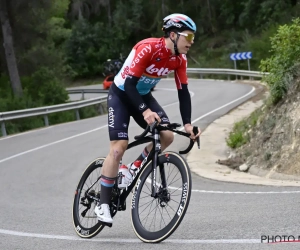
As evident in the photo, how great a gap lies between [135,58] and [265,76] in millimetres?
8315

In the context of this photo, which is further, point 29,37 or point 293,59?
point 29,37

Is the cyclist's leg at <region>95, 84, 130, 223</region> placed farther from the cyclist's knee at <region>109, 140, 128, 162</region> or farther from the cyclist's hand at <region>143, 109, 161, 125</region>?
the cyclist's hand at <region>143, 109, 161, 125</region>

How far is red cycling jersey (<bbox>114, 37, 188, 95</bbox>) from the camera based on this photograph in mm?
6309

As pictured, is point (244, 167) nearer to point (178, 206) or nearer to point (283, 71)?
point (283, 71)

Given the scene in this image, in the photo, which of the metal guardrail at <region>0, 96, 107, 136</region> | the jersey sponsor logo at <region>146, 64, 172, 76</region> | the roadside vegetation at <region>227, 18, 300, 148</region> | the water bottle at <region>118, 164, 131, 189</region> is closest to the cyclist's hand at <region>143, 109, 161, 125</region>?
the jersey sponsor logo at <region>146, 64, 172, 76</region>

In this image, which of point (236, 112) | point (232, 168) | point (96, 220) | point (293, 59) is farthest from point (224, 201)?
point (236, 112)

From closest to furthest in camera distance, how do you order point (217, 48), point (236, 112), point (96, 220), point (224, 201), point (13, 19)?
point (96, 220) < point (224, 201) < point (236, 112) < point (13, 19) < point (217, 48)

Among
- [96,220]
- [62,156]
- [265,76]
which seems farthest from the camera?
[62,156]

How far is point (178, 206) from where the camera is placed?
605 centimetres

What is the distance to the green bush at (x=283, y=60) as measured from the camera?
13016 mm

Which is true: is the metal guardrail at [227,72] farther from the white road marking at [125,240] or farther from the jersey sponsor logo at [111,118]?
the jersey sponsor logo at [111,118]

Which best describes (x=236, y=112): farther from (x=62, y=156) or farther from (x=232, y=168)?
(x=232, y=168)

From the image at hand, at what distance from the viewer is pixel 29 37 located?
1441 inches

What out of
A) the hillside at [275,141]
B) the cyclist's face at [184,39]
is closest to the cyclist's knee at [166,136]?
the cyclist's face at [184,39]
